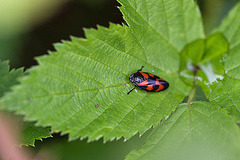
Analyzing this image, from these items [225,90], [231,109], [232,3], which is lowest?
[231,109]

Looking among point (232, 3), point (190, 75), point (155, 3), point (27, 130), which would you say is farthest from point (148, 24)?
point (232, 3)

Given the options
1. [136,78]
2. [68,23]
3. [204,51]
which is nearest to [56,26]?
[68,23]

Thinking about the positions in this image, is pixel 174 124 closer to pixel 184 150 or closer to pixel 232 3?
pixel 184 150

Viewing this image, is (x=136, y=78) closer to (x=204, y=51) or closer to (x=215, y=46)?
(x=204, y=51)

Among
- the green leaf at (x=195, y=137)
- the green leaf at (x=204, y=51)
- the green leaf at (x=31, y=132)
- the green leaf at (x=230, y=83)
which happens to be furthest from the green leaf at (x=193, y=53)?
the green leaf at (x=31, y=132)

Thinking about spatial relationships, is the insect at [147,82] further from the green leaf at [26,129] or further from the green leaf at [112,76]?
the green leaf at [26,129]
